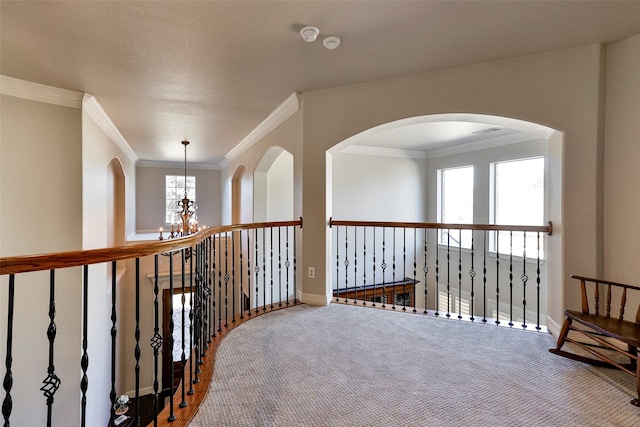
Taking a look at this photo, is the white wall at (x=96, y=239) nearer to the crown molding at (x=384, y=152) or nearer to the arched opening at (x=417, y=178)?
the arched opening at (x=417, y=178)

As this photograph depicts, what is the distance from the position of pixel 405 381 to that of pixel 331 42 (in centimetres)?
249

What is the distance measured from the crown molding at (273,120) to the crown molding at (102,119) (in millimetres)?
2016

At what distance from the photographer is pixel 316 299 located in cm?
350

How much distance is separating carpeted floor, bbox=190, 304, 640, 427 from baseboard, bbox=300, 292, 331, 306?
0.62 meters

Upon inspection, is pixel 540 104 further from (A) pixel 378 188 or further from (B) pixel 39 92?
(B) pixel 39 92

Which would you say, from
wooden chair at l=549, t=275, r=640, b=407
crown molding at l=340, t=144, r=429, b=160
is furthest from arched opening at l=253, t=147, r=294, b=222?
wooden chair at l=549, t=275, r=640, b=407

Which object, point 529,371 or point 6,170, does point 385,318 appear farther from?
point 6,170

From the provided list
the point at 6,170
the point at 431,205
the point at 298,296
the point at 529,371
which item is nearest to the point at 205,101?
the point at 6,170

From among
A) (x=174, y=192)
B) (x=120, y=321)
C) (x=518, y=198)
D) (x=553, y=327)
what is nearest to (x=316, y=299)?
(x=553, y=327)

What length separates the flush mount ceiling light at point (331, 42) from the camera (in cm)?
233

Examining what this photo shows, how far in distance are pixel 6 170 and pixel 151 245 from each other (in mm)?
2758

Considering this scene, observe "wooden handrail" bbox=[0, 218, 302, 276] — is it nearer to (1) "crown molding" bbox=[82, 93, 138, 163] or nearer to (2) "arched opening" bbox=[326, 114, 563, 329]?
(1) "crown molding" bbox=[82, 93, 138, 163]

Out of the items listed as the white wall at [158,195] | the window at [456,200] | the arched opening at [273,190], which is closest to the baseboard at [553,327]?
the window at [456,200]

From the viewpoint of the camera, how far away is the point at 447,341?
256 centimetres
